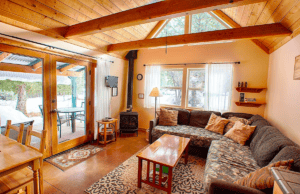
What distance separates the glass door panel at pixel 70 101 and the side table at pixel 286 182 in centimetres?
328

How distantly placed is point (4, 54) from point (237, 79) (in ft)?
15.0

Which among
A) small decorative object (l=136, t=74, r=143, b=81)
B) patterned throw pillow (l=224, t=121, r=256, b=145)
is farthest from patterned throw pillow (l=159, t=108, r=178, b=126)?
small decorative object (l=136, t=74, r=143, b=81)

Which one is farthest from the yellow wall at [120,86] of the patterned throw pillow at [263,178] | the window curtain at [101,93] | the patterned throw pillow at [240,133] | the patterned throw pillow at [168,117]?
the patterned throw pillow at [263,178]

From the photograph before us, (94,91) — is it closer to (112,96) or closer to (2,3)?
(112,96)

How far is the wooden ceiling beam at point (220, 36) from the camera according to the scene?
2281mm

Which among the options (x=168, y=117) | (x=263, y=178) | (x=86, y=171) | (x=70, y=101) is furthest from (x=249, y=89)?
(x=70, y=101)

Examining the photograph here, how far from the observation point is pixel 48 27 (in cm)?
244

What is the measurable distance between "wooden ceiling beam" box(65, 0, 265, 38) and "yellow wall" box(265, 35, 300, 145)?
4.71ft

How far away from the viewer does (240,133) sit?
8.69 ft

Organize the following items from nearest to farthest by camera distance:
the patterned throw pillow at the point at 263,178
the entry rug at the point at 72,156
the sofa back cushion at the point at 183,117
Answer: the patterned throw pillow at the point at 263,178 → the entry rug at the point at 72,156 → the sofa back cushion at the point at 183,117

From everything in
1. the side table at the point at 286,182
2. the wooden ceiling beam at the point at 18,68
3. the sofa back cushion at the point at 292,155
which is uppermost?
the wooden ceiling beam at the point at 18,68

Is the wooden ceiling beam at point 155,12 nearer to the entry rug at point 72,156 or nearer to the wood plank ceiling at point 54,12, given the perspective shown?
the wood plank ceiling at point 54,12

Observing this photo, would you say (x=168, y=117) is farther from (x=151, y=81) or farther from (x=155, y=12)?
(x=155, y=12)

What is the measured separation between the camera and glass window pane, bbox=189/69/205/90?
401cm
